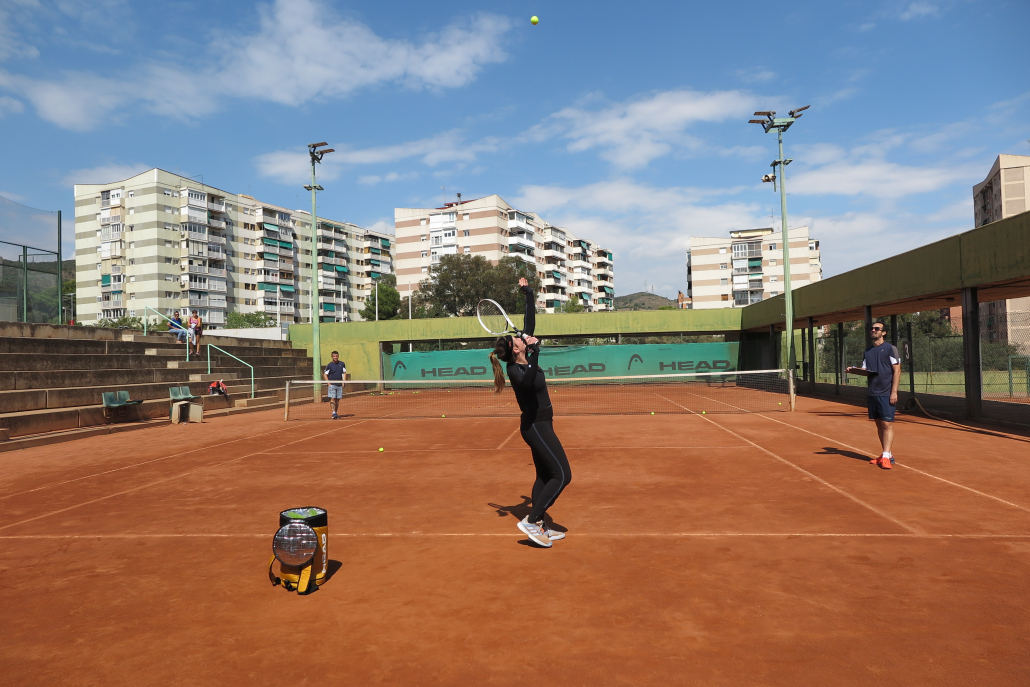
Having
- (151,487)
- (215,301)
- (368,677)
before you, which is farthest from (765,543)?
(215,301)

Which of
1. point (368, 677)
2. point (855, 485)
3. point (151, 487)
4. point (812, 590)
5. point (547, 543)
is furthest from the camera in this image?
point (151, 487)

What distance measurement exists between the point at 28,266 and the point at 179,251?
7339 cm

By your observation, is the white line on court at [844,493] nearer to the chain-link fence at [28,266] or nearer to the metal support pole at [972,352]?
the metal support pole at [972,352]

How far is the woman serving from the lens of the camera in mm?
5676

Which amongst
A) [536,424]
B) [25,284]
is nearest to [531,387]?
[536,424]

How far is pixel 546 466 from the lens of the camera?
5805 mm

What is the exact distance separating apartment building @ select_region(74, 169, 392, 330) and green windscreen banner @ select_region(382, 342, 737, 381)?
5694 cm

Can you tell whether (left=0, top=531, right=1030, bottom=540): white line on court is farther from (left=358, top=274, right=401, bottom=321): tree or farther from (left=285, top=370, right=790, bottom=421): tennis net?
(left=358, top=274, right=401, bottom=321): tree

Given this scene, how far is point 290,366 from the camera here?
3062cm

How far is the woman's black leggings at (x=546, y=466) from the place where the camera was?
18.6ft

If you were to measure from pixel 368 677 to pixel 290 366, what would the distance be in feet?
96.3

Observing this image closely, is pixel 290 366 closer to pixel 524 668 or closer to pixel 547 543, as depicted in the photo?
pixel 547 543

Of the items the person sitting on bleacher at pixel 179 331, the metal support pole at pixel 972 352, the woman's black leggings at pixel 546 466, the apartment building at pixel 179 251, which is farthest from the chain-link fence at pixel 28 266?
the apartment building at pixel 179 251

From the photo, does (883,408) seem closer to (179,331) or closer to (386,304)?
(179,331)
